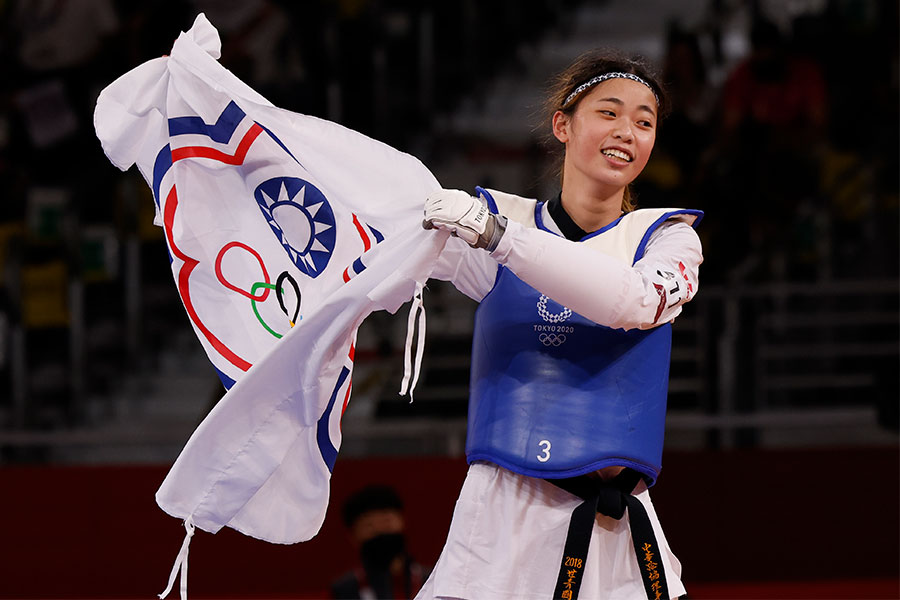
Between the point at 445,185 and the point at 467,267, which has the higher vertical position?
the point at 445,185

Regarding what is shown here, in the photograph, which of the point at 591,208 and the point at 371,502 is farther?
the point at 371,502

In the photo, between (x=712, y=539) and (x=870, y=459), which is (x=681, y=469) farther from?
(x=870, y=459)

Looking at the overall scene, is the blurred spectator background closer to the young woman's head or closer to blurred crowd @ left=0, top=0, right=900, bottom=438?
blurred crowd @ left=0, top=0, right=900, bottom=438

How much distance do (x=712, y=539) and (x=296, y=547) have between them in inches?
66.7

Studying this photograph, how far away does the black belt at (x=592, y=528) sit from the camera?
234cm

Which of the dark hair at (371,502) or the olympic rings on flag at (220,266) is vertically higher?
the olympic rings on flag at (220,266)

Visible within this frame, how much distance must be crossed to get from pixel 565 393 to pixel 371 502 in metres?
2.34

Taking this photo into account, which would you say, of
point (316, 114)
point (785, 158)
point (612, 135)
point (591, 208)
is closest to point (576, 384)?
point (591, 208)

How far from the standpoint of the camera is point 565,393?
2.39 m

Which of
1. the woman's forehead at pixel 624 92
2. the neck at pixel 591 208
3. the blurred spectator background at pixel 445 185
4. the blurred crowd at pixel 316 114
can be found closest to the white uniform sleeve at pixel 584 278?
the neck at pixel 591 208

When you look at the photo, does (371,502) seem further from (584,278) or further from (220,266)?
(584,278)

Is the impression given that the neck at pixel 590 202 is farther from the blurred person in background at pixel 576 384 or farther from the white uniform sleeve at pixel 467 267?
the white uniform sleeve at pixel 467 267

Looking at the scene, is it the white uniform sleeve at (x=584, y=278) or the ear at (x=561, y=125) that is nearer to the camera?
the white uniform sleeve at (x=584, y=278)

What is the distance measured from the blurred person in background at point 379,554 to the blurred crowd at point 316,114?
1.89m
